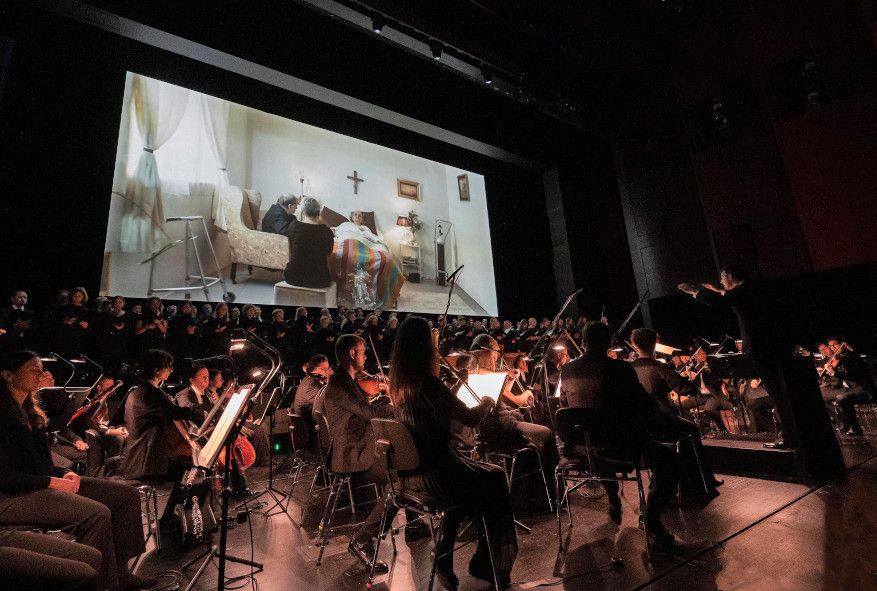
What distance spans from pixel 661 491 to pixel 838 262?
977 centimetres

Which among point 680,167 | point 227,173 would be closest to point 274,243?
point 227,173

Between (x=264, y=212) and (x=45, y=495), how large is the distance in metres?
7.40

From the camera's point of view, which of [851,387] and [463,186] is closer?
[851,387]

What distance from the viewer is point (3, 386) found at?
2.29 m

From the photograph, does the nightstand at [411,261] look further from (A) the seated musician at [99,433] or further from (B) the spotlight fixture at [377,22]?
(A) the seated musician at [99,433]

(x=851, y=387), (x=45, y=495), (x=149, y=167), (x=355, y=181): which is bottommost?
(x=851, y=387)

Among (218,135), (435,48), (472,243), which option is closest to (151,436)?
(218,135)

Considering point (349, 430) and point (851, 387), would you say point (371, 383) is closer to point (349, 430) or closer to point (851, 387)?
point (349, 430)

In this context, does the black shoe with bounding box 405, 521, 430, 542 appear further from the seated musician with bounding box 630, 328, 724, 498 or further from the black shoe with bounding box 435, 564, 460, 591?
the seated musician with bounding box 630, 328, 724, 498

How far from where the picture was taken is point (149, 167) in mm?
7684

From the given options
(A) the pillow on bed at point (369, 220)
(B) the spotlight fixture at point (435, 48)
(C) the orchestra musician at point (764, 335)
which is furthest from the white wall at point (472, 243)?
(C) the orchestra musician at point (764, 335)

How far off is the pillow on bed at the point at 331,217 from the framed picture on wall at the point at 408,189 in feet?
6.31

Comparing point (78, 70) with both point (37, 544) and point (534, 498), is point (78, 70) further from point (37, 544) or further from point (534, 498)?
point (534, 498)

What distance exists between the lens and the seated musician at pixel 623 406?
278 centimetres
